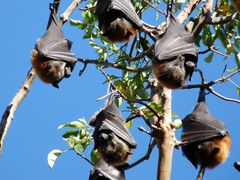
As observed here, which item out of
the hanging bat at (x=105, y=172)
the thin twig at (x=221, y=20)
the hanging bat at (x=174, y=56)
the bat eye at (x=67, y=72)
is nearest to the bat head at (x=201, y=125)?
the hanging bat at (x=174, y=56)

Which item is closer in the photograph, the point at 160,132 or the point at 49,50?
the point at 160,132

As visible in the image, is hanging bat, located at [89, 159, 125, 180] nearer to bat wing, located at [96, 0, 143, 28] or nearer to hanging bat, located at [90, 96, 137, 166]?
hanging bat, located at [90, 96, 137, 166]

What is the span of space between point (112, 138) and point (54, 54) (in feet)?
4.36

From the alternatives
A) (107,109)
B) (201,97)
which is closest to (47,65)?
(107,109)

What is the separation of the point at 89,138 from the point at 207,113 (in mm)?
1432

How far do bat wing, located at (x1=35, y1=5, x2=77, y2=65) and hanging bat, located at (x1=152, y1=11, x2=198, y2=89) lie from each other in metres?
1.39

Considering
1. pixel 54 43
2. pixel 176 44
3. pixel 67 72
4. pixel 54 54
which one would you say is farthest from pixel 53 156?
pixel 176 44

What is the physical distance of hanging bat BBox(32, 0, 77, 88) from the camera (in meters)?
6.15

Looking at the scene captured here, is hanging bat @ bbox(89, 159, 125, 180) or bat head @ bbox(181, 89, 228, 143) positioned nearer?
bat head @ bbox(181, 89, 228, 143)

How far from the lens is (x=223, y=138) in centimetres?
587

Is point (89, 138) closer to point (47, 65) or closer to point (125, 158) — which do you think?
point (125, 158)

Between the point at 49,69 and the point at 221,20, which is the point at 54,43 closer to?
the point at 49,69

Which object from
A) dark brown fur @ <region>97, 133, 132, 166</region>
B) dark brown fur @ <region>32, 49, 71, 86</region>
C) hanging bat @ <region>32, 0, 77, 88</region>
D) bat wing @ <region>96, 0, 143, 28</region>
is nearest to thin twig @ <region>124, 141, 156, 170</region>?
dark brown fur @ <region>97, 133, 132, 166</region>

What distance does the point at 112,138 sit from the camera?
575 cm
